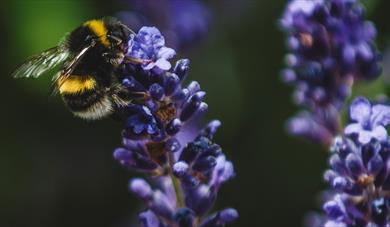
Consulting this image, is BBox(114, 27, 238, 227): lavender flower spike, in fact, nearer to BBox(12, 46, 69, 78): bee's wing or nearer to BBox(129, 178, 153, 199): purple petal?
BBox(129, 178, 153, 199): purple petal

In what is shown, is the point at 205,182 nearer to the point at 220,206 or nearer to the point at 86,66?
the point at 86,66

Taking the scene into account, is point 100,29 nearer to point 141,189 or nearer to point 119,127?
point 141,189

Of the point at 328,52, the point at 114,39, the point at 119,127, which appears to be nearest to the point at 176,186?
the point at 114,39

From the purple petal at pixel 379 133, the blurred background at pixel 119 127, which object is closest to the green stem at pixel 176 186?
the purple petal at pixel 379 133

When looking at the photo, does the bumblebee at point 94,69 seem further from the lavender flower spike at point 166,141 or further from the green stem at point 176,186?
the green stem at point 176,186

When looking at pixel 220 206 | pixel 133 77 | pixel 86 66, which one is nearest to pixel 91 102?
pixel 86 66

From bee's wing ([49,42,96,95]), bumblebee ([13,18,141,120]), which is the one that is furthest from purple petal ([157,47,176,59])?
bee's wing ([49,42,96,95])

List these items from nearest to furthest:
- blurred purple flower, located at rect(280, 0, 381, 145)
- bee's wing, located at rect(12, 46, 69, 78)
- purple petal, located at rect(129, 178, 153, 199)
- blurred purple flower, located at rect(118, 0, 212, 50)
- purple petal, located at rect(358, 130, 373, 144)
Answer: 1. purple petal, located at rect(358, 130, 373, 144)
2. purple petal, located at rect(129, 178, 153, 199)
3. bee's wing, located at rect(12, 46, 69, 78)
4. blurred purple flower, located at rect(280, 0, 381, 145)
5. blurred purple flower, located at rect(118, 0, 212, 50)
